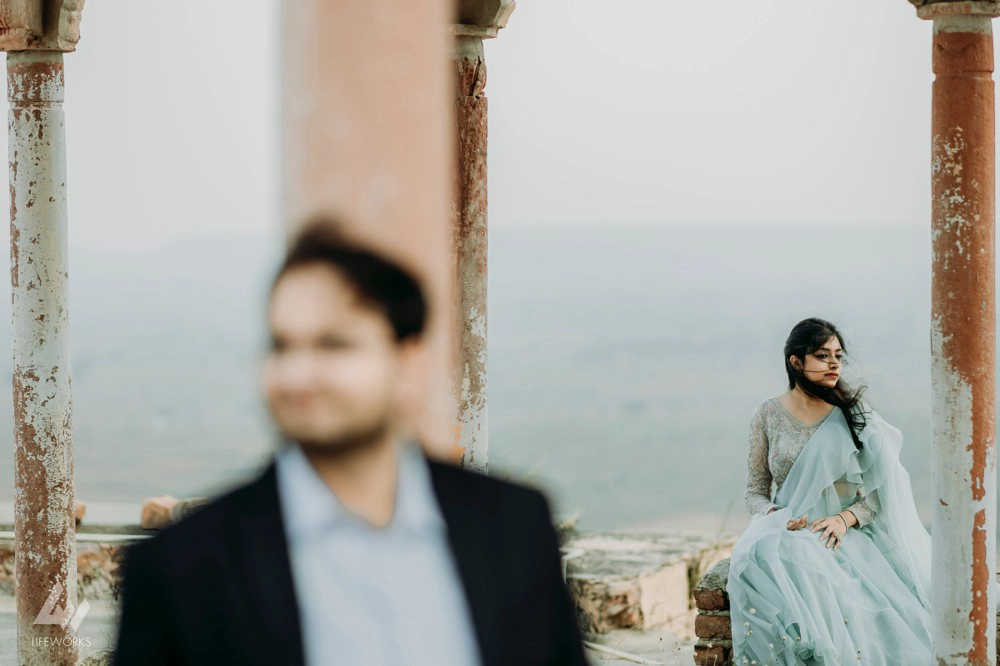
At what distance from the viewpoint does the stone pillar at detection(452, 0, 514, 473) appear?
6422 millimetres

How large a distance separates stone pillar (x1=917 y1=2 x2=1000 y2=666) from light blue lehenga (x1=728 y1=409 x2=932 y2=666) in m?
0.40

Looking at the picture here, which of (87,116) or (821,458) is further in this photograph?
(87,116)

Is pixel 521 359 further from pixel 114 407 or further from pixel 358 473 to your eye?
pixel 358 473

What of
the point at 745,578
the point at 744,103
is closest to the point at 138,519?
the point at 745,578

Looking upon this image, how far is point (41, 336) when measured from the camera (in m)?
6.49

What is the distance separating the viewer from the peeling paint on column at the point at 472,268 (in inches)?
255

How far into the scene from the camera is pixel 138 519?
32.2 feet

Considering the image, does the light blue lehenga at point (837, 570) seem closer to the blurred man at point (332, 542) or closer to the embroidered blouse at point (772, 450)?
the embroidered blouse at point (772, 450)

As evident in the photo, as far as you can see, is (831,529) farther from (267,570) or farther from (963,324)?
(267,570)

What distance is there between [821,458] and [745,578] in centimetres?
64

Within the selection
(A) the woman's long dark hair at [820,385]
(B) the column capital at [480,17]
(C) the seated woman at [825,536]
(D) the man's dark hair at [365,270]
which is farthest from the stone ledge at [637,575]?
(D) the man's dark hair at [365,270]

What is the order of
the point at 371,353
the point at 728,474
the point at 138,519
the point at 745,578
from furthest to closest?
the point at 728,474, the point at 138,519, the point at 745,578, the point at 371,353

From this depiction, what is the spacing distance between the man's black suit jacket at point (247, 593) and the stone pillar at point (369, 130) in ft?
0.59

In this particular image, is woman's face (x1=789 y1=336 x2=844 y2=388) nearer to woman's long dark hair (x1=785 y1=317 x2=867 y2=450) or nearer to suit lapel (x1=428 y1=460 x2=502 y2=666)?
woman's long dark hair (x1=785 y1=317 x2=867 y2=450)
